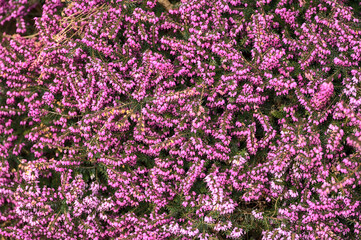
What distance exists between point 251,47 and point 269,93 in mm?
588

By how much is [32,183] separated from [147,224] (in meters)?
1.60

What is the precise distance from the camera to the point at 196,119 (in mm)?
3398

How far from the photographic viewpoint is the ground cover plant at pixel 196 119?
3254 millimetres

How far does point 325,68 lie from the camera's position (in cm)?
335

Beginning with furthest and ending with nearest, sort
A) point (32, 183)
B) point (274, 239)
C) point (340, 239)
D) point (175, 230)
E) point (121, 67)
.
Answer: point (32, 183) < point (121, 67) < point (175, 230) < point (274, 239) < point (340, 239)

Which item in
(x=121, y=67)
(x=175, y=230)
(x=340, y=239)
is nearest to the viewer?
(x=340, y=239)

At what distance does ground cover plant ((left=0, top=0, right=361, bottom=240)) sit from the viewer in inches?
128

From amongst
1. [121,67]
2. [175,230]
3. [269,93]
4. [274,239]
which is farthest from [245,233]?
[121,67]

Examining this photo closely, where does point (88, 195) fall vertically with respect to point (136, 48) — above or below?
below

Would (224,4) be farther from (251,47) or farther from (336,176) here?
(336,176)

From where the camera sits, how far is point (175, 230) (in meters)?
3.51

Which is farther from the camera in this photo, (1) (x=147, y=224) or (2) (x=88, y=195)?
(2) (x=88, y=195)

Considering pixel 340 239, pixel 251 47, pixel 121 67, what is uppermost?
pixel 251 47

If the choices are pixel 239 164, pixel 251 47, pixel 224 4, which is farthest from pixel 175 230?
pixel 224 4
